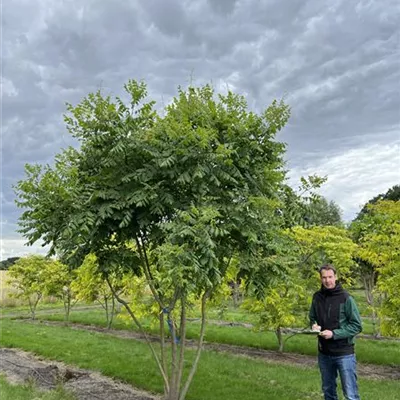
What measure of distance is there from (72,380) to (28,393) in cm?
199

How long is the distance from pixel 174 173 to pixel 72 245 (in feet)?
5.88

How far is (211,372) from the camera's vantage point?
9539mm

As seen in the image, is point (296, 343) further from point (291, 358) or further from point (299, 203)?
point (299, 203)

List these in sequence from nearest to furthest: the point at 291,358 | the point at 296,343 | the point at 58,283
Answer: the point at 291,358, the point at 296,343, the point at 58,283

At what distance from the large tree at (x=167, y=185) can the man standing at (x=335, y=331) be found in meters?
0.92

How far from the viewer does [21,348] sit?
13.9m

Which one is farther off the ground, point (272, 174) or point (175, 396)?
point (272, 174)

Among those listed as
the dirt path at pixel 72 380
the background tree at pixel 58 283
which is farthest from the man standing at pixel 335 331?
the background tree at pixel 58 283

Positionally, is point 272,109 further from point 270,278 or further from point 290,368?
point 290,368

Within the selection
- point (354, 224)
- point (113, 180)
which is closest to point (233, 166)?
point (113, 180)

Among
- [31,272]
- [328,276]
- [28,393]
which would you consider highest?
[31,272]

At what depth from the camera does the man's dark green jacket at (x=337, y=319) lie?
5.15m

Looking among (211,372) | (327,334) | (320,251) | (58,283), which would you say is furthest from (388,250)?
(58,283)

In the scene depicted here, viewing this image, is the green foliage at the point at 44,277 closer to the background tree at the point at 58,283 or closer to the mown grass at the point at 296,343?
the background tree at the point at 58,283
